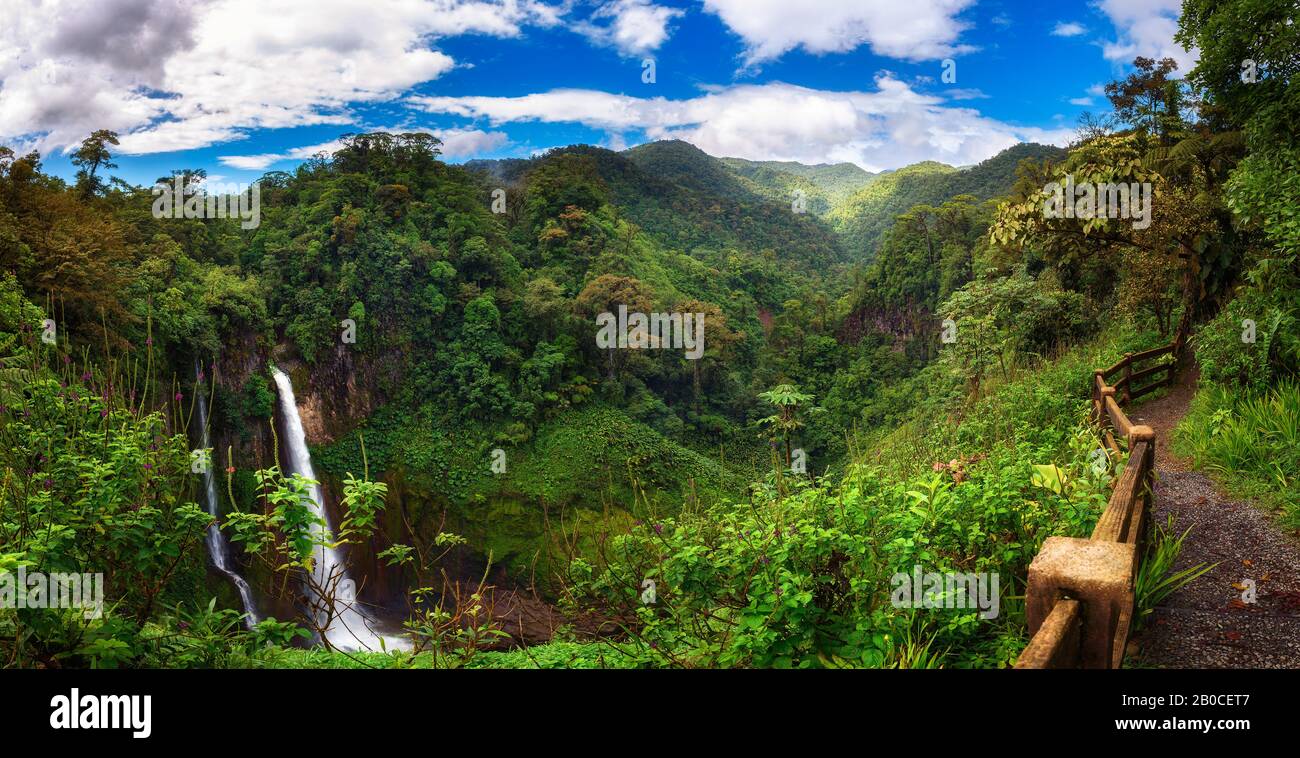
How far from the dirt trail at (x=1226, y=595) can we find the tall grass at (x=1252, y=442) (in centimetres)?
24

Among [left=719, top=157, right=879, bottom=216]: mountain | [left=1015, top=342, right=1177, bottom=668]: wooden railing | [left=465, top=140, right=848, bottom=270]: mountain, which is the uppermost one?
[left=719, top=157, right=879, bottom=216]: mountain

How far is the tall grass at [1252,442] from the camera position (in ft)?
18.8

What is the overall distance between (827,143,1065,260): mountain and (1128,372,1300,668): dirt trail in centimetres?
6248

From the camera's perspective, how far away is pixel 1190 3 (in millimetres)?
9883

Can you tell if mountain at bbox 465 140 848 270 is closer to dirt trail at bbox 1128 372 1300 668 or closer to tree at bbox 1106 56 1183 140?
tree at bbox 1106 56 1183 140

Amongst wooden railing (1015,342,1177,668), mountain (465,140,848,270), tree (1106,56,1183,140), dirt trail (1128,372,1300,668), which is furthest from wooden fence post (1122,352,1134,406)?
mountain (465,140,848,270)

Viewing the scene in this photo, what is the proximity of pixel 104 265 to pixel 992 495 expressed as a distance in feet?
52.3

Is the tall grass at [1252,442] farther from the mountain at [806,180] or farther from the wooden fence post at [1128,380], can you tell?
the mountain at [806,180]

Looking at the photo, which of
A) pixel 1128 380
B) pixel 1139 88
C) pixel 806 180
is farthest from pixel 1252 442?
pixel 806 180

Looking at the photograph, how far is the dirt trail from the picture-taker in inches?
130

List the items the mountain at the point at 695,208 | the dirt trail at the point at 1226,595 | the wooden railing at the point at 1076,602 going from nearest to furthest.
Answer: the wooden railing at the point at 1076,602 → the dirt trail at the point at 1226,595 → the mountain at the point at 695,208

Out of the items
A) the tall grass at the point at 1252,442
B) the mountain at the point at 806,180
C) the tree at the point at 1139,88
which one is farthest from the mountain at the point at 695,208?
the tall grass at the point at 1252,442
